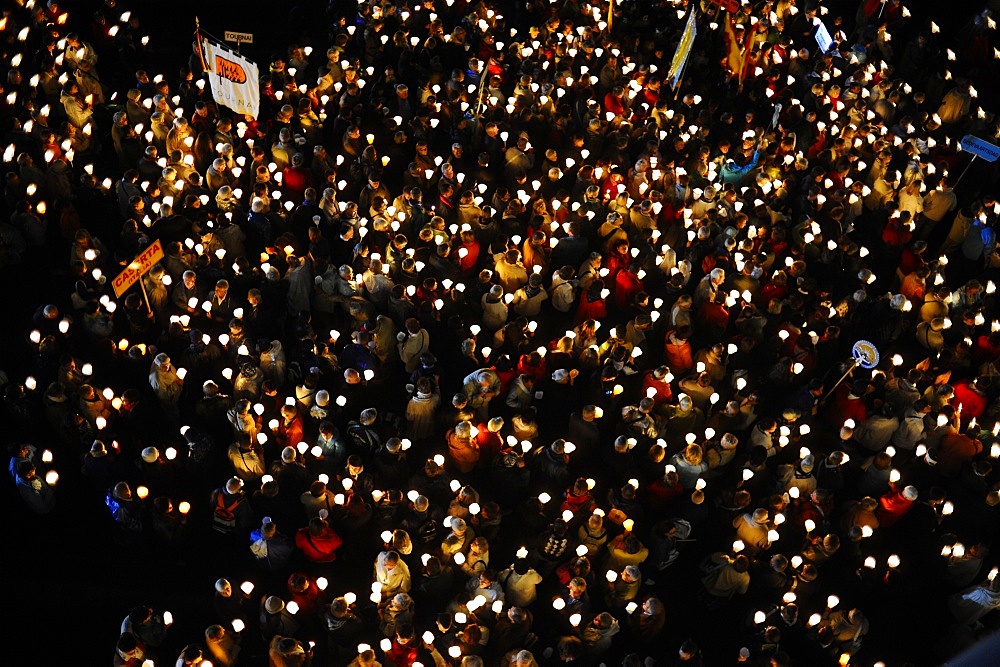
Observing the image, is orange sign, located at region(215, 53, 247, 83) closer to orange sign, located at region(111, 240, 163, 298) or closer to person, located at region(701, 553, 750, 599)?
orange sign, located at region(111, 240, 163, 298)

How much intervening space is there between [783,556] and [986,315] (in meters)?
5.37

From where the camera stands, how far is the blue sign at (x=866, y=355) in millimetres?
10711

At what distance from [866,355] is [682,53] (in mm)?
5613

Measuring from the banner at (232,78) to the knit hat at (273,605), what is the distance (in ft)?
23.0

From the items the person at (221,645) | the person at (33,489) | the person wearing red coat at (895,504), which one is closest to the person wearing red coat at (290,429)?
the person at (221,645)

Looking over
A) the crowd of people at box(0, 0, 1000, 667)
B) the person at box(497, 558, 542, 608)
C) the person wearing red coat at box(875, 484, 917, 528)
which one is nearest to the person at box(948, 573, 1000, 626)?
the crowd of people at box(0, 0, 1000, 667)

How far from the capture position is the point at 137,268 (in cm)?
993

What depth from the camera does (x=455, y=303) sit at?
11430mm

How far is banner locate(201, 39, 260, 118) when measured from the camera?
39.0 ft

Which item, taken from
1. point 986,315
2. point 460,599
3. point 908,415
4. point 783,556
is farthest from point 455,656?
point 986,315

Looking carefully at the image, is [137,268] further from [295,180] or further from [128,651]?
[128,651]

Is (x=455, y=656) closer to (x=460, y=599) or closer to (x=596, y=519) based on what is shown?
(x=460, y=599)

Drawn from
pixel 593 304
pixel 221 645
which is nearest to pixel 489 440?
pixel 593 304

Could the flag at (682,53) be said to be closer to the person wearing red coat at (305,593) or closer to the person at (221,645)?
the person wearing red coat at (305,593)
